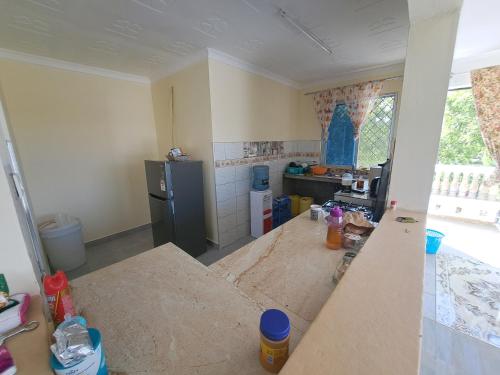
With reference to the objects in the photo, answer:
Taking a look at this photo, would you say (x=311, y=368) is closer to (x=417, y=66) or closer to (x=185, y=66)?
(x=417, y=66)

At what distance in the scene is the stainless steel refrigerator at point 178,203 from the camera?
2.14 m

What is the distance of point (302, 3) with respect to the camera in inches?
56.7

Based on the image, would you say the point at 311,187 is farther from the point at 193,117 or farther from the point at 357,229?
the point at 357,229

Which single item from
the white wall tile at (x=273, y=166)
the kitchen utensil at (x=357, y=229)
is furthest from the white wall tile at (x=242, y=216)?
the kitchen utensil at (x=357, y=229)

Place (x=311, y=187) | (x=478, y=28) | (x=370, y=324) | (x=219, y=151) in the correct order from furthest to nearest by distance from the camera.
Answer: (x=311, y=187) → (x=219, y=151) → (x=478, y=28) → (x=370, y=324)

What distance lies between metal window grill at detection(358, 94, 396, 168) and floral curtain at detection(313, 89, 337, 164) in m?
0.50

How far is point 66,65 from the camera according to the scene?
2.25m

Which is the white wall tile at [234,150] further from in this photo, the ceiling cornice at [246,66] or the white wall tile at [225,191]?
the ceiling cornice at [246,66]

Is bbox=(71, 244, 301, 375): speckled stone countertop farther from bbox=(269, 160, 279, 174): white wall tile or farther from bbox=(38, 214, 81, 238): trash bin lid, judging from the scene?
bbox=(269, 160, 279, 174): white wall tile

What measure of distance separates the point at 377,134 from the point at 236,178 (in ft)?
6.84

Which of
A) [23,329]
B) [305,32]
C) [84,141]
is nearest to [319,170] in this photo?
[305,32]

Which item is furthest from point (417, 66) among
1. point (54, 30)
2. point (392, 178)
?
point (54, 30)

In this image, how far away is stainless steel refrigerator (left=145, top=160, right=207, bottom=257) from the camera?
2.14 metres

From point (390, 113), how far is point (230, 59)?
7.23 ft
